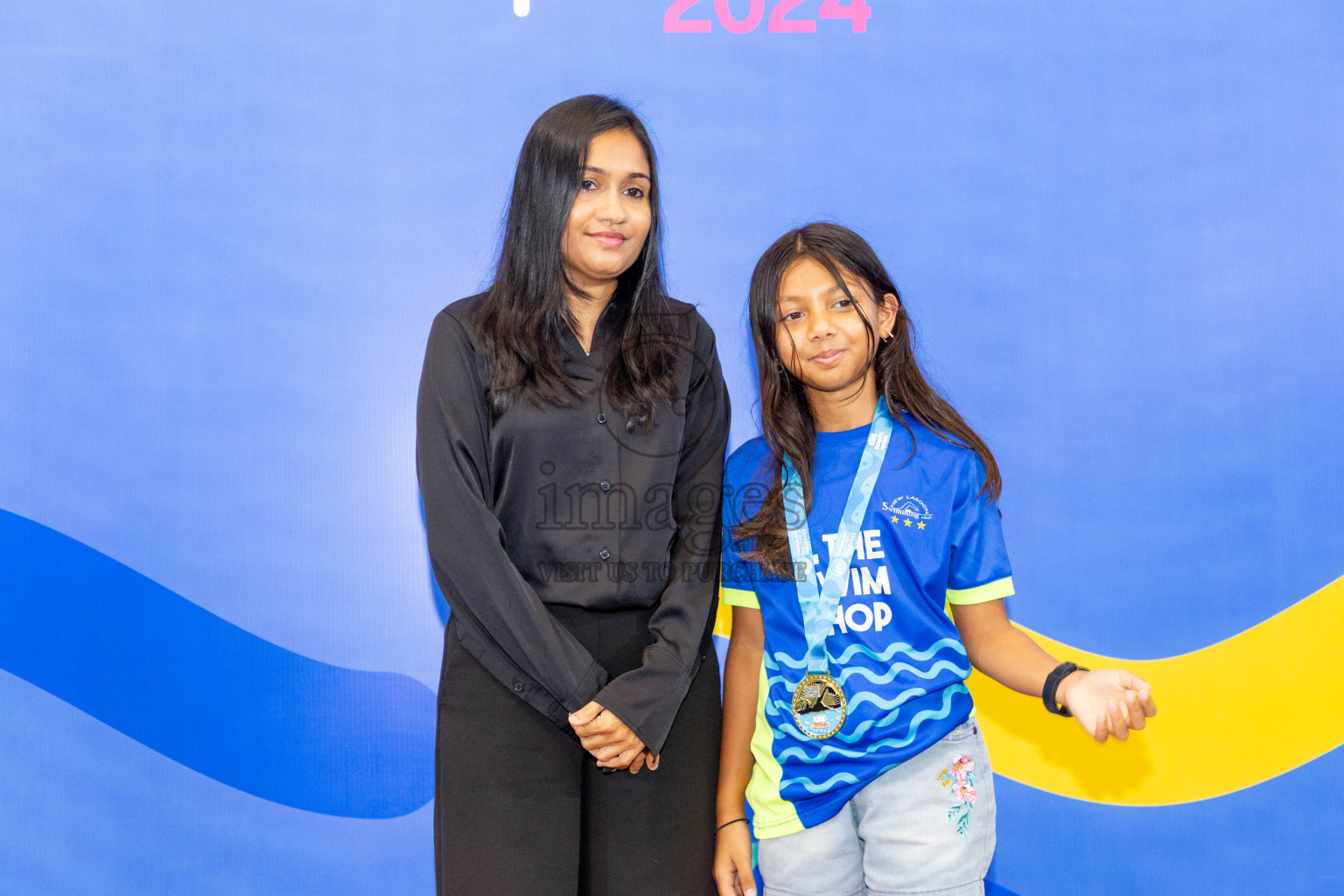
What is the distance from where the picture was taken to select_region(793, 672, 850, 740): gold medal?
56.3 inches

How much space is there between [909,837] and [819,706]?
8.7 inches

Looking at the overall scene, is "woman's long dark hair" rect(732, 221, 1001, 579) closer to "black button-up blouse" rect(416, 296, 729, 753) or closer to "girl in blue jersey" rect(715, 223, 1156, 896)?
"girl in blue jersey" rect(715, 223, 1156, 896)

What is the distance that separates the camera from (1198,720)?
6.97 ft

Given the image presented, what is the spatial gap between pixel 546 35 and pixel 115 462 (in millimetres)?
1304

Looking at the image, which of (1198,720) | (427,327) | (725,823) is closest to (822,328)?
(725,823)

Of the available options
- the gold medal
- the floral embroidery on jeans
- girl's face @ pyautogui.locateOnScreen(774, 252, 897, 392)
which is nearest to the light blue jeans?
the floral embroidery on jeans

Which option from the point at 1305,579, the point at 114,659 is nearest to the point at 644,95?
the point at 114,659

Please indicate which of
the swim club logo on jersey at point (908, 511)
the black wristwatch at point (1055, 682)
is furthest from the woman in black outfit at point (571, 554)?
the black wristwatch at point (1055, 682)

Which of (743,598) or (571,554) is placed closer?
(571,554)

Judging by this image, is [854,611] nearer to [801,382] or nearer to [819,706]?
[819,706]

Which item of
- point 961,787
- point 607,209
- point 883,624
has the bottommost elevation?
point 961,787

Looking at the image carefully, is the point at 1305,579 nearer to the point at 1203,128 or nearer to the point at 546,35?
the point at 1203,128

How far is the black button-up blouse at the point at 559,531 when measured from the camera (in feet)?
4.52

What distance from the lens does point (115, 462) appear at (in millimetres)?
2074
